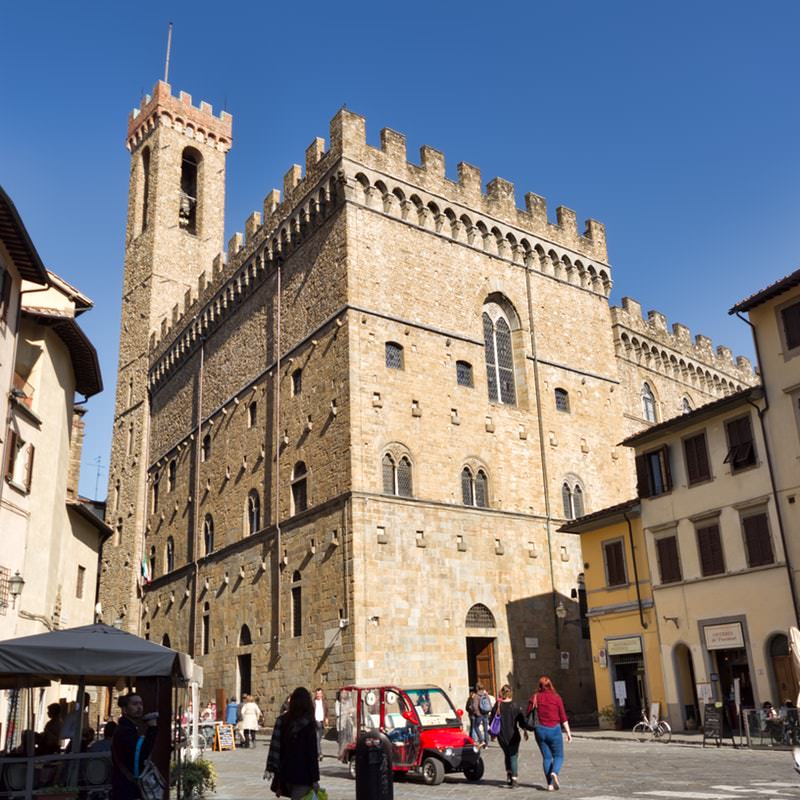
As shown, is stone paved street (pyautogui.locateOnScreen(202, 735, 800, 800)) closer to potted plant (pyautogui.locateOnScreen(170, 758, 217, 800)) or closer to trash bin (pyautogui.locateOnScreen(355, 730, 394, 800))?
potted plant (pyautogui.locateOnScreen(170, 758, 217, 800))

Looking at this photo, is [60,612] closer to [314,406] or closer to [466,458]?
[314,406]

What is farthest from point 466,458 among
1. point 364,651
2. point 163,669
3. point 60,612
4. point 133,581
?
point 133,581

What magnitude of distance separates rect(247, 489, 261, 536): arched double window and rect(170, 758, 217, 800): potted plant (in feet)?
55.4

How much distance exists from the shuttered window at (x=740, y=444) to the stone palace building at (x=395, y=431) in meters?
7.82

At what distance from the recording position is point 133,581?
39.9 meters

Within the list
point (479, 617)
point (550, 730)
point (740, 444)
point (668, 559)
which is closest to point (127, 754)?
point (550, 730)

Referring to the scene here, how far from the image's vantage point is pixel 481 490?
2725 centimetres

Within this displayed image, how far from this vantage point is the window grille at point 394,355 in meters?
26.6

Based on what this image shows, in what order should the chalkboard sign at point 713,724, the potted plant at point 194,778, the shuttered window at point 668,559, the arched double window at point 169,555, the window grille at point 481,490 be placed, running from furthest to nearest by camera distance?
the arched double window at point 169,555 < the window grille at point 481,490 < the shuttered window at point 668,559 < the chalkboard sign at point 713,724 < the potted plant at point 194,778

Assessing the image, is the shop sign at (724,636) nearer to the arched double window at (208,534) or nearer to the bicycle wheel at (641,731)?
the bicycle wheel at (641,731)

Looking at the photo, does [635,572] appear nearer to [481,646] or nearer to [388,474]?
[481,646]

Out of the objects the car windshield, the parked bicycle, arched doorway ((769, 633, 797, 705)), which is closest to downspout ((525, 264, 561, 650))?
the parked bicycle

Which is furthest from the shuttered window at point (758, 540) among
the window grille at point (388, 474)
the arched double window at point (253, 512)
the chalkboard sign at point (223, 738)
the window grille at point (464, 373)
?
the arched double window at point (253, 512)

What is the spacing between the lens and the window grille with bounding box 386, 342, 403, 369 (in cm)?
2661
